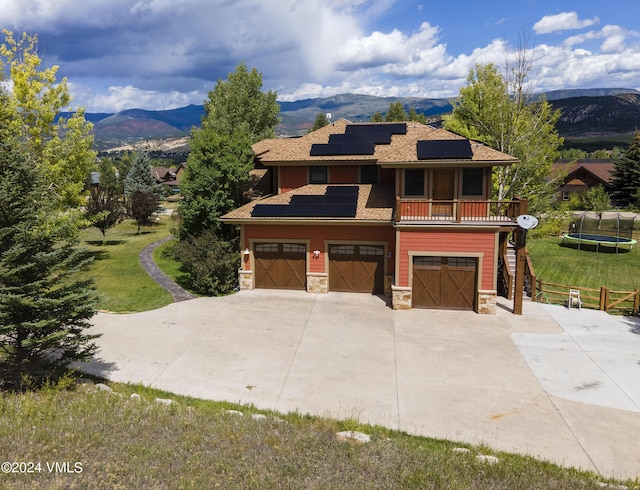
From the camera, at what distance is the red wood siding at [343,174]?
22.2m

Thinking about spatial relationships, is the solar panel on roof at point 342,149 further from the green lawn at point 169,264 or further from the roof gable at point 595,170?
the roof gable at point 595,170

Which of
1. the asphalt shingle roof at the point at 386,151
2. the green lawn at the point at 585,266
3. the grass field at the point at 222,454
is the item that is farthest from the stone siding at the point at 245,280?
the green lawn at the point at 585,266

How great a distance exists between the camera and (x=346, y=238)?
789 inches

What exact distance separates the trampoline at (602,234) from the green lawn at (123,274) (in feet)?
114

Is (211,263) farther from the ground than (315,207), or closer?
closer

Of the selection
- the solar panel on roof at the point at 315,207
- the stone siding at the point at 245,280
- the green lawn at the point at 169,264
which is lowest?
the green lawn at the point at 169,264

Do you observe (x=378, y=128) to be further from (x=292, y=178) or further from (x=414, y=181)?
(x=414, y=181)


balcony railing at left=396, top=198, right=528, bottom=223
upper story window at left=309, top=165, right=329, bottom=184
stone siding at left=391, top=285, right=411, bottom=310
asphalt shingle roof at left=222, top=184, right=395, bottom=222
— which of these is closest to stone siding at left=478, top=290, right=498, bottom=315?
stone siding at left=391, top=285, right=411, bottom=310

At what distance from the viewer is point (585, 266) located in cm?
3017

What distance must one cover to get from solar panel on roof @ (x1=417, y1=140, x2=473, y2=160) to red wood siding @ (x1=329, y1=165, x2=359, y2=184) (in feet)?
13.4

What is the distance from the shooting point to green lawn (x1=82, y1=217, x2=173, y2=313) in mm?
18567

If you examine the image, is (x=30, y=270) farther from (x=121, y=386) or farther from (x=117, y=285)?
(x=117, y=285)

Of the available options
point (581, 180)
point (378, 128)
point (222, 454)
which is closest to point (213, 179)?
point (378, 128)

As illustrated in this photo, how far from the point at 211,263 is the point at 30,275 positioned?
402 inches
